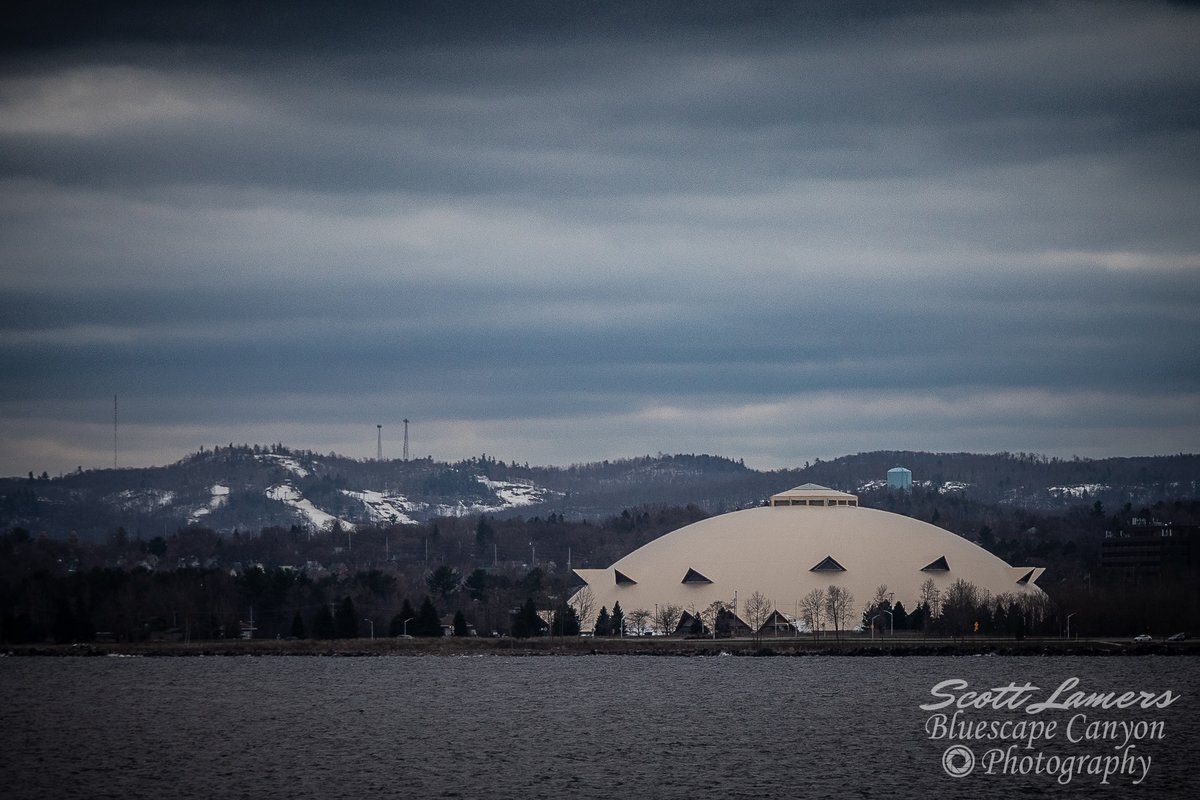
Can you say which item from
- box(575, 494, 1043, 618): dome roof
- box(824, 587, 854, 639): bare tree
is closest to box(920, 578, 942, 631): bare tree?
box(575, 494, 1043, 618): dome roof

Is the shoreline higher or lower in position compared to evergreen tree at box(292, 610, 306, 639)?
lower

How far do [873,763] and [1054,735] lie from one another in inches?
545

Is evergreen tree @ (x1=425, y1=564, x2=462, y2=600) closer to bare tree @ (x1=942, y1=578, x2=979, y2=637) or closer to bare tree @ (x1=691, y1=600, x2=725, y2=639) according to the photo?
bare tree @ (x1=691, y1=600, x2=725, y2=639)

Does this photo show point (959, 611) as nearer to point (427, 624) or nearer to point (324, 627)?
point (427, 624)

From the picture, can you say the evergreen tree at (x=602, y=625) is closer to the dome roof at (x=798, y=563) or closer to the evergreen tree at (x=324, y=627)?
the dome roof at (x=798, y=563)

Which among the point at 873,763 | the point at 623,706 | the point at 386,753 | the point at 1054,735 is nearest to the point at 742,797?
the point at 873,763

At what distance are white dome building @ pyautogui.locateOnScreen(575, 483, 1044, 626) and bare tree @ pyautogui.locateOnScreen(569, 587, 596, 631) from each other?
0.98 meters

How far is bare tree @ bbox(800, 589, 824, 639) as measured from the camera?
152m

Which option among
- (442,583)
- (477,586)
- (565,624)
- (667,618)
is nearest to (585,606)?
(667,618)

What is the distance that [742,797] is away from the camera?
5791 cm

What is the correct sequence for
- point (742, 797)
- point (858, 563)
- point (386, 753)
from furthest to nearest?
point (858, 563), point (386, 753), point (742, 797)

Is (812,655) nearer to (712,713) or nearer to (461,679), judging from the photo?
(461,679)

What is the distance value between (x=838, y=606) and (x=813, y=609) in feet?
7.78

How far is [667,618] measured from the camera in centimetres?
15612
